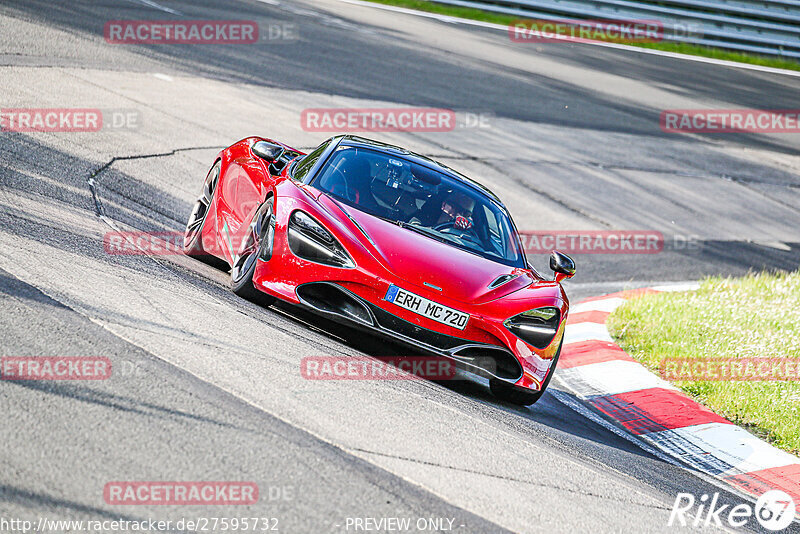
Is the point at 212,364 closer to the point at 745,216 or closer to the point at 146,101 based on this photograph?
the point at 146,101

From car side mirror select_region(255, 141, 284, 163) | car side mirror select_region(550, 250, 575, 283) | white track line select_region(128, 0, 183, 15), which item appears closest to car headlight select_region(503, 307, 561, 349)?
car side mirror select_region(550, 250, 575, 283)

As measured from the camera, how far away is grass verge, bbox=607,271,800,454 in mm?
7027

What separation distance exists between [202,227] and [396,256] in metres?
2.24

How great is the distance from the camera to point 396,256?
18.9ft

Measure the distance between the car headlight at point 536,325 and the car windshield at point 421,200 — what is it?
21.0 inches

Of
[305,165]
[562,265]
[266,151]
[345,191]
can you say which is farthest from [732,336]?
[266,151]

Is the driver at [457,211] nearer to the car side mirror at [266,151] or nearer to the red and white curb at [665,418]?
the car side mirror at [266,151]

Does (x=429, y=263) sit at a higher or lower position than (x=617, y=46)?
lower

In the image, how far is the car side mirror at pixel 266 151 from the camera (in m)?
7.00

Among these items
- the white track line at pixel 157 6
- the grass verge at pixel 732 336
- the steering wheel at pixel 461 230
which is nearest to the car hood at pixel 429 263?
the steering wheel at pixel 461 230

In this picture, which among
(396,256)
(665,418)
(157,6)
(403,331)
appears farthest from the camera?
(157,6)

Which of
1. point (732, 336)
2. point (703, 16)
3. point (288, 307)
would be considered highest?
point (703, 16)

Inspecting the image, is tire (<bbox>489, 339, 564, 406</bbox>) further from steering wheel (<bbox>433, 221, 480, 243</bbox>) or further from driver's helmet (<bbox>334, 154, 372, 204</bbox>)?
driver's helmet (<bbox>334, 154, 372, 204</bbox>)

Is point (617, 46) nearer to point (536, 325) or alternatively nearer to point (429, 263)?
point (536, 325)
